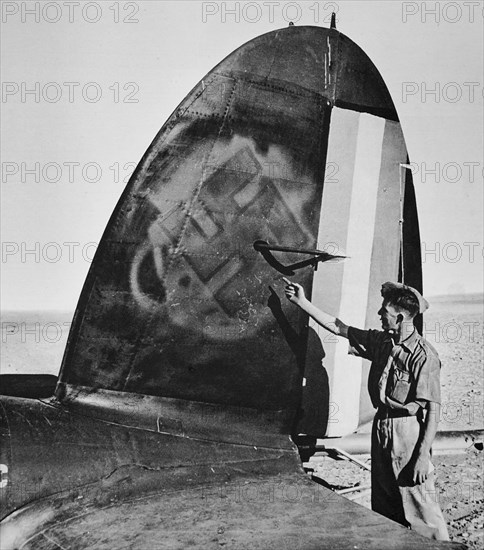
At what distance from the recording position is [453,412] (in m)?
11.8

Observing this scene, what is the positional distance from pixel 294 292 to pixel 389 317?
968 millimetres

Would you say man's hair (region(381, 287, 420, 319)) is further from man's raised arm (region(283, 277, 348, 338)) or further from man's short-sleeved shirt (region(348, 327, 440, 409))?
man's raised arm (region(283, 277, 348, 338))

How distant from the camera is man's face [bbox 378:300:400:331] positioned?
423 centimetres

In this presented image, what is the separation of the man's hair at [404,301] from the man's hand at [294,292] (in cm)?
93

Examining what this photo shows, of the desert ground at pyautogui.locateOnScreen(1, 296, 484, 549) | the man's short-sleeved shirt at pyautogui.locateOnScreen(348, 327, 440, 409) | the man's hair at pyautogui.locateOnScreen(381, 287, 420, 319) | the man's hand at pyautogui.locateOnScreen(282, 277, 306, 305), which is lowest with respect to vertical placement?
the desert ground at pyautogui.locateOnScreen(1, 296, 484, 549)

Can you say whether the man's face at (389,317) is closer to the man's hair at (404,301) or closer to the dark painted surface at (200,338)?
the man's hair at (404,301)

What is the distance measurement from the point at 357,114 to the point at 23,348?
18.4 meters

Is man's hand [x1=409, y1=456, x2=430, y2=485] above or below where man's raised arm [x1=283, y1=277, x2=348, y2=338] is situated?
below

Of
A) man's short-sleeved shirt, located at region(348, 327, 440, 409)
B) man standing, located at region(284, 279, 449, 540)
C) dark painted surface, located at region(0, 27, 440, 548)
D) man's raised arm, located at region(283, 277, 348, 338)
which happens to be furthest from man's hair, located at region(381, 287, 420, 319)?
dark painted surface, located at region(0, 27, 440, 548)

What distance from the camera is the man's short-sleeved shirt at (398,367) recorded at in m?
4.08

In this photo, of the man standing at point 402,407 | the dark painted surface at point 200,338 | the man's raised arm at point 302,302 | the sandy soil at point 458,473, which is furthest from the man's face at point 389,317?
the sandy soil at point 458,473

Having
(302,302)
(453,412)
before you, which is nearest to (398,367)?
(302,302)

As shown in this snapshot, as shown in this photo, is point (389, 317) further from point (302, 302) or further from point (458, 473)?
point (458, 473)

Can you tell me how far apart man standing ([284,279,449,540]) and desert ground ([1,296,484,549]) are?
147 centimetres
